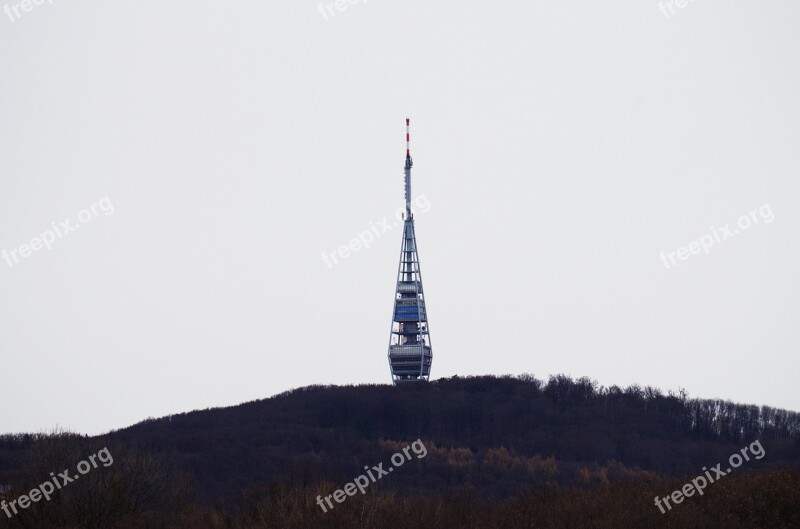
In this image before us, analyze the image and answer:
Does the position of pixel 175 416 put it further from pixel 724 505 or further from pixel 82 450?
pixel 724 505

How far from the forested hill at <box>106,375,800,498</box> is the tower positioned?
18.5ft

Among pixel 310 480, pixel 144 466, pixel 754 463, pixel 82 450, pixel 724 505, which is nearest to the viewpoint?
pixel 724 505

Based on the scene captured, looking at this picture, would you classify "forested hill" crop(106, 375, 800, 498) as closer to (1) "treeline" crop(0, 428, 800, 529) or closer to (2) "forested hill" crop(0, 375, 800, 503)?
(2) "forested hill" crop(0, 375, 800, 503)

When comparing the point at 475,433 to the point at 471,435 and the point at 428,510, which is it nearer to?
the point at 471,435

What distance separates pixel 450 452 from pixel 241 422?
83.6ft

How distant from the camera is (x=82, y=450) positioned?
67.1 m

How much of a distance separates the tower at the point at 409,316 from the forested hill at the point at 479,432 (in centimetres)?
565

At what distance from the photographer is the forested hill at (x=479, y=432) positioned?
112 meters

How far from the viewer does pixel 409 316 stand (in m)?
130

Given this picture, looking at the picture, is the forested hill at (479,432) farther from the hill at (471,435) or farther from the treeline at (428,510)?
the treeline at (428,510)

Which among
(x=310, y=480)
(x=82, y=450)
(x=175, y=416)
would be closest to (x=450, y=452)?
(x=175, y=416)

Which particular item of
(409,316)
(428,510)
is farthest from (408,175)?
(428,510)

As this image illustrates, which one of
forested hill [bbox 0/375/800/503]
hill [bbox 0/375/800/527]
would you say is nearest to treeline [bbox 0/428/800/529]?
hill [bbox 0/375/800/527]

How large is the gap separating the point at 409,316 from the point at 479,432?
1674 centimetres
